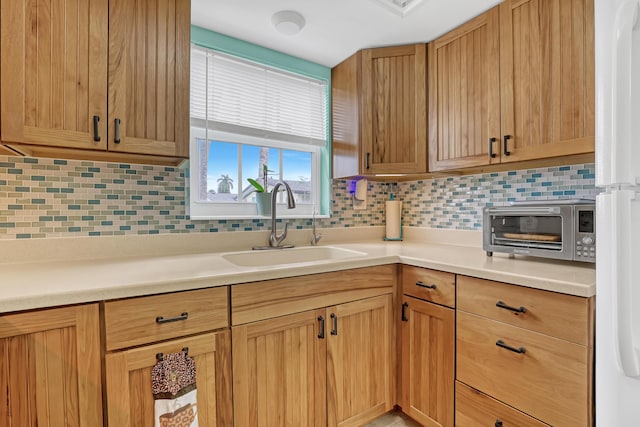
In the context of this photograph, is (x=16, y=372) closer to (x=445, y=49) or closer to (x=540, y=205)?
(x=540, y=205)

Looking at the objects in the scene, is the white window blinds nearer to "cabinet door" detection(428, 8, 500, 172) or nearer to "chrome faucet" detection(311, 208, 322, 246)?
"chrome faucet" detection(311, 208, 322, 246)

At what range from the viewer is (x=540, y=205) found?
1.39 metres

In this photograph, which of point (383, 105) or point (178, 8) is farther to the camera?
point (383, 105)

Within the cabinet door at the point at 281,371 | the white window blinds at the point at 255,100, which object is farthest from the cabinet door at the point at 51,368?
the white window blinds at the point at 255,100

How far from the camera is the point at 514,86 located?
5.10ft

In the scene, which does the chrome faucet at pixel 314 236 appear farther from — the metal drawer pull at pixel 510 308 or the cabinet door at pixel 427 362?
the metal drawer pull at pixel 510 308

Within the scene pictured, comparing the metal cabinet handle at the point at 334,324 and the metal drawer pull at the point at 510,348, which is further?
the metal cabinet handle at the point at 334,324

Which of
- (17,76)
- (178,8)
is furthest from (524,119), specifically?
(17,76)

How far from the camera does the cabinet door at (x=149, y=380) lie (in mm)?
1029

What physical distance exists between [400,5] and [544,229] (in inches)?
52.6

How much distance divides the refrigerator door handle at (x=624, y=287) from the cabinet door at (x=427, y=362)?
0.72 metres

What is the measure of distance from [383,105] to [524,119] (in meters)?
0.81

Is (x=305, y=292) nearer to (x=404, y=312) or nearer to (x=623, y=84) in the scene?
(x=404, y=312)

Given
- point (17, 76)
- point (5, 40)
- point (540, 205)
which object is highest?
point (5, 40)
